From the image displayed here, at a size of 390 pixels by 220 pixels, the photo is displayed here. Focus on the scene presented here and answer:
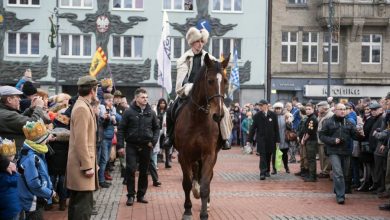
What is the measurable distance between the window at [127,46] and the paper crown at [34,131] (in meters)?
33.6

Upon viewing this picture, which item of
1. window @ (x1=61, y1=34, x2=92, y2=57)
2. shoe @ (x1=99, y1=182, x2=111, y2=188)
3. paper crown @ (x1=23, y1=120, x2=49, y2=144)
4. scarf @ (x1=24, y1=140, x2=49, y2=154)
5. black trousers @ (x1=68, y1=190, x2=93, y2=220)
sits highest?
window @ (x1=61, y1=34, x2=92, y2=57)

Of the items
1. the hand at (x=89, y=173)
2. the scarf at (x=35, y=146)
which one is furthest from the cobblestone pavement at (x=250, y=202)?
the hand at (x=89, y=173)

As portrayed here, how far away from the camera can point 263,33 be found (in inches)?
1633

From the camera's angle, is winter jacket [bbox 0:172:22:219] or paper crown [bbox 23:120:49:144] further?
paper crown [bbox 23:120:49:144]

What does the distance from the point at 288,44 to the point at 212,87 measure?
110 ft

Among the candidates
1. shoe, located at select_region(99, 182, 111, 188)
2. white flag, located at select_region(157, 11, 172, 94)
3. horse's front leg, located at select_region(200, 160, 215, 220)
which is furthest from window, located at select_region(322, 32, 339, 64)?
horse's front leg, located at select_region(200, 160, 215, 220)

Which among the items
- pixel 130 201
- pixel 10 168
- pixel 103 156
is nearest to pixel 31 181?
pixel 10 168

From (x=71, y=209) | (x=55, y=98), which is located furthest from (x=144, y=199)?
(x=71, y=209)

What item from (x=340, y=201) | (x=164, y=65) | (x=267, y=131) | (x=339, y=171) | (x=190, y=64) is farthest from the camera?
(x=164, y=65)

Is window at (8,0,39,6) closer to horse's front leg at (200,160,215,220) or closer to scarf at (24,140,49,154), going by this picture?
horse's front leg at (200,160,215,220)

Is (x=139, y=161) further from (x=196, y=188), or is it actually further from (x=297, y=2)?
(x=297, y=2)

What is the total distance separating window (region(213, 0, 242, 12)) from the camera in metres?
41.7

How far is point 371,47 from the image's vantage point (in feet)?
139

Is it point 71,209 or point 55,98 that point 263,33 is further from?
point 71,209
